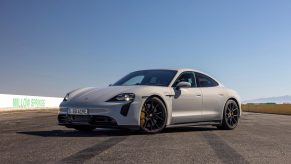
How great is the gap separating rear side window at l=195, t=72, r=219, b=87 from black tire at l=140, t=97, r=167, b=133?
5.62 feet

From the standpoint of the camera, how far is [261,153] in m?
5.66

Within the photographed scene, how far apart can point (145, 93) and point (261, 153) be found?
296cm

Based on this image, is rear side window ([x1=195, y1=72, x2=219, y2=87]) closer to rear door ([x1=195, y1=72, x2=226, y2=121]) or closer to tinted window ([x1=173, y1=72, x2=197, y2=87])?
rear door ([x1=195, y1=72, x2=226, y2=121])

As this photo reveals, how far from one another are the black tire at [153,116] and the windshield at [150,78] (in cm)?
65

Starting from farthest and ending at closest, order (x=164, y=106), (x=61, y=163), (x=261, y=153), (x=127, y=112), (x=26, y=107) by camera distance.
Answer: (x=26, y=107) < (x=164, y=106) < (x=127, y=112) < (x=261, y=153) < (x=61, y=163)

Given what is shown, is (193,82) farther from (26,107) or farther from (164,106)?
(26,107)

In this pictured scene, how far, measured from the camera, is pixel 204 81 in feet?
33.2

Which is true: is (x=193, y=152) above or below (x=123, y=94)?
below

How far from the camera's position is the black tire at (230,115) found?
10.2 metres

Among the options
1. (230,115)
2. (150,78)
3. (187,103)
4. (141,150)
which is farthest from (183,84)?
(141,150)

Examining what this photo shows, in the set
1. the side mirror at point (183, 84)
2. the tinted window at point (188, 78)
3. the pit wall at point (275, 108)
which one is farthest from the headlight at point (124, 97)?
the pit wall at point (275, 108)

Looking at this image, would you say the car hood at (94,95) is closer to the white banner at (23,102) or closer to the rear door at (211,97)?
the rear door at (211,97)

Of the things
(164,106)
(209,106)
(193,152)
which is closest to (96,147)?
(193,152)

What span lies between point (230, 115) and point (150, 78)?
229 centimetres
